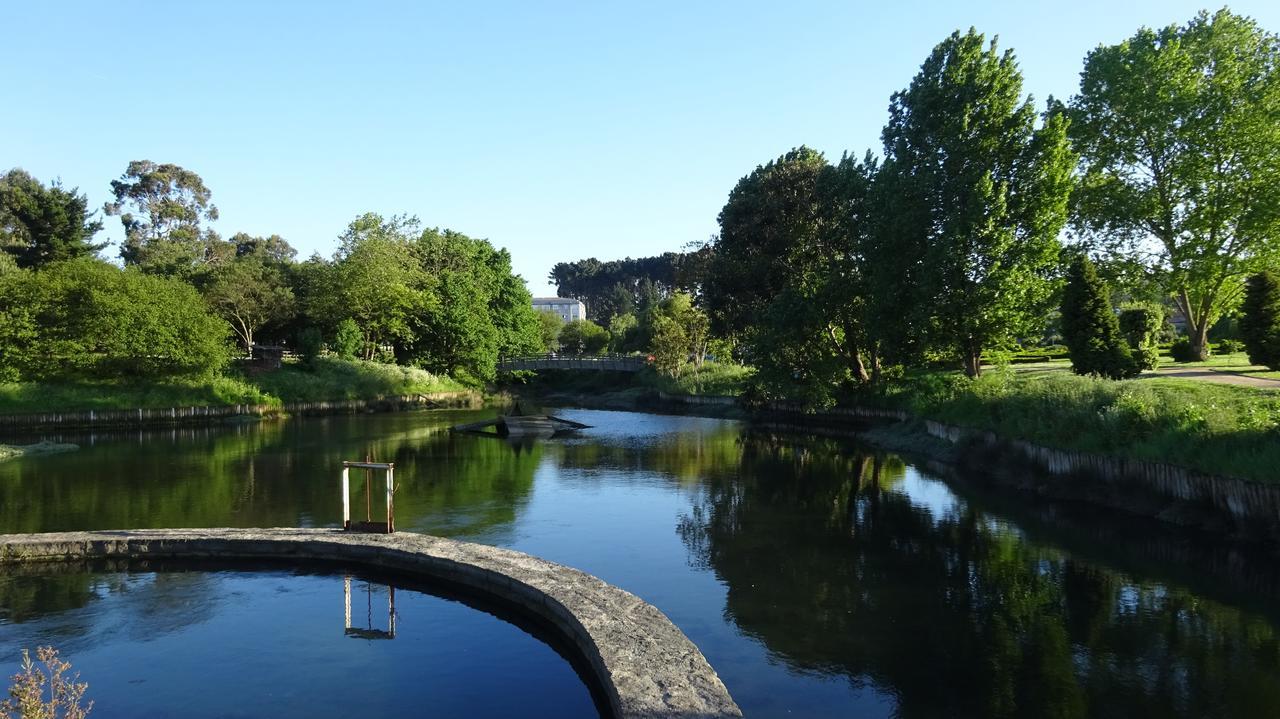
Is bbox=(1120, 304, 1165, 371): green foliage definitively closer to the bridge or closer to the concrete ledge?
the concrete ledge

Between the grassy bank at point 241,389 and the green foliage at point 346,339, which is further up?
the green foliage at point 346,339

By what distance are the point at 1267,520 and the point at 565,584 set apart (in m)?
14.9

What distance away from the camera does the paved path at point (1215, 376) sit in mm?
27453

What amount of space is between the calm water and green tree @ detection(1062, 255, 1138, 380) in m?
10.9

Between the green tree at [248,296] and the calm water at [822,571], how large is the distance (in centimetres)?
3584

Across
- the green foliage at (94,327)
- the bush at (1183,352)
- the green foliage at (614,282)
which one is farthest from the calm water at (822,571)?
the green foliage at (614,282)

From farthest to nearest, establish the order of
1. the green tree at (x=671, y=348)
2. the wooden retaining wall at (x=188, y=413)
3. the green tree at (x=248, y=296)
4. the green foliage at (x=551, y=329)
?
the green foliage at (x=551, y=329) → the green tree at (x=248, y=296) → the green tree at (x=671, y=348) → the wooden retaining wall at (x=188, y=413)

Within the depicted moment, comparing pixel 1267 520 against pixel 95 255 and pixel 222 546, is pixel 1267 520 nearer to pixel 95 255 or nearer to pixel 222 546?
pixel 222 546

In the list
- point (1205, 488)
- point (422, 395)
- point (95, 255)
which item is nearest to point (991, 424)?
point (1205, 488)

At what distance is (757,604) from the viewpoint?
14.0 m

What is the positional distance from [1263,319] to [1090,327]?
6.31 m

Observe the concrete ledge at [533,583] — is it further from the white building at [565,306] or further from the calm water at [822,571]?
the white building at [565,306]

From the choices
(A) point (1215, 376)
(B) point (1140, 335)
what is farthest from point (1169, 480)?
(B) point (1140, 335)

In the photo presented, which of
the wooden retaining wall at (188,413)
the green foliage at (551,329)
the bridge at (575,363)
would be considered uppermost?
the green foliage at (551,329)
